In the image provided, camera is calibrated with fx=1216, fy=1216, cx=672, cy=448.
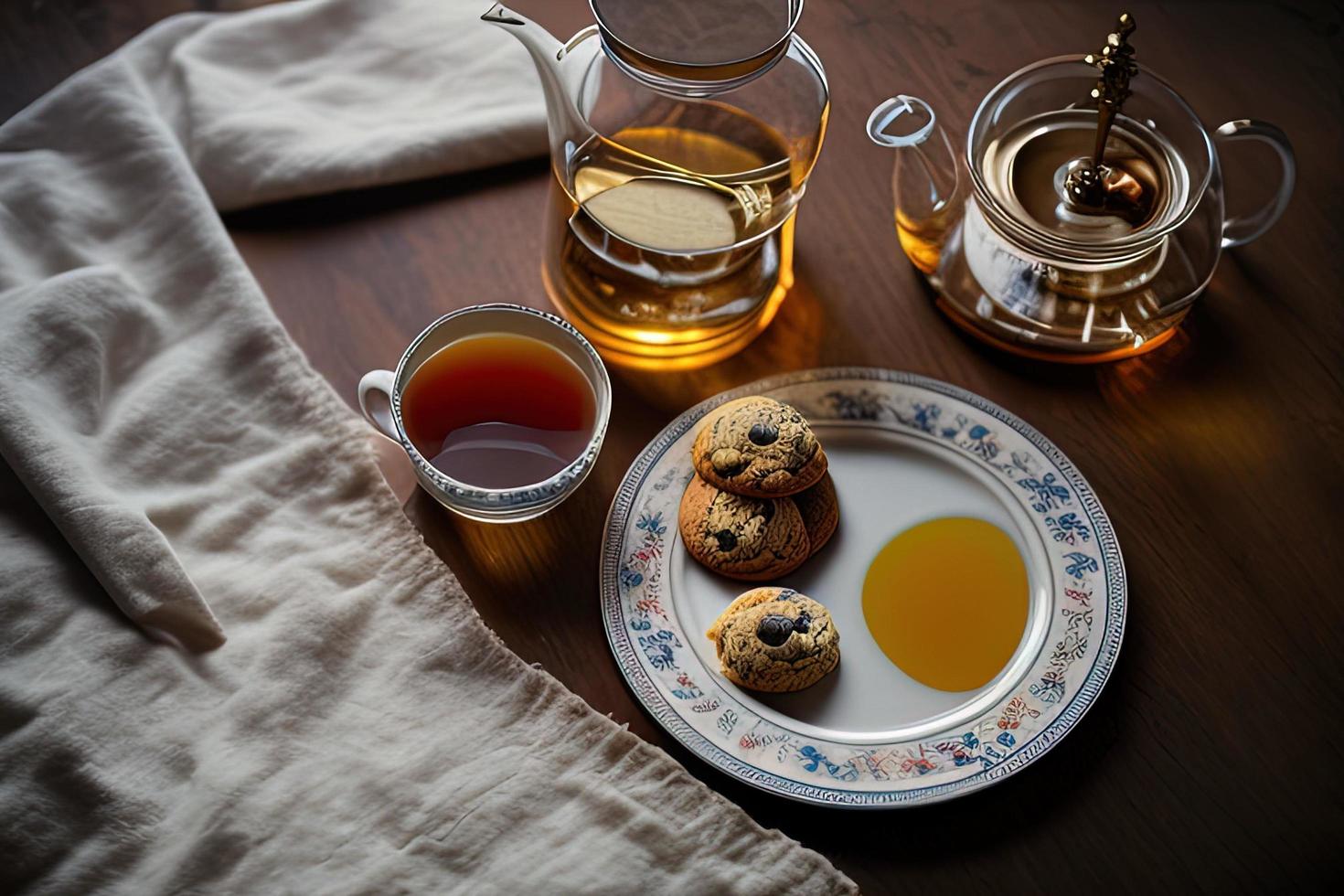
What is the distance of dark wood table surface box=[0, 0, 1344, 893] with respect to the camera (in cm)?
70

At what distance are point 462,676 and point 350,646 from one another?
7 cm

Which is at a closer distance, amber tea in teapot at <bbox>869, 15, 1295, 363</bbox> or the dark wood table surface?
the dark wood table surface

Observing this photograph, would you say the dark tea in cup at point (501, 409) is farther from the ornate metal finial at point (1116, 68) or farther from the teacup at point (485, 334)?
the ornate metal finial at point (1116, 68)

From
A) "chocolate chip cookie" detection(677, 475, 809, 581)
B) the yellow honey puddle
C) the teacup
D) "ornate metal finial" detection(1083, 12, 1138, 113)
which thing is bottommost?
the yellow honey puddle

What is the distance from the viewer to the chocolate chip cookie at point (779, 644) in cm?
70

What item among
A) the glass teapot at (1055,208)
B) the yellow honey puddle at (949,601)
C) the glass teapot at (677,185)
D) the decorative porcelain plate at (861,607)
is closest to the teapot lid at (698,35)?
the glass teapot at (677,185)

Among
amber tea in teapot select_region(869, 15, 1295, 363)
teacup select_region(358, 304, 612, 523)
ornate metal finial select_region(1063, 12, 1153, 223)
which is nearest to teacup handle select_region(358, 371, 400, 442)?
teacup select_region(358, 304, 612, 523)

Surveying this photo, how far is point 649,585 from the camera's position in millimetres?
750

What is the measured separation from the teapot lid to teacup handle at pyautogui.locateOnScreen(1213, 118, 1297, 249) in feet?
1.09

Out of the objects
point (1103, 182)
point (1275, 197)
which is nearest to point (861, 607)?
point (1103, 182)

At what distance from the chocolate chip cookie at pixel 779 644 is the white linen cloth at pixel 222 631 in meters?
0.07

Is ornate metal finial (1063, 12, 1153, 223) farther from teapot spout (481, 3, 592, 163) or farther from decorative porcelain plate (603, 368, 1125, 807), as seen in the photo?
teapot spout (481, 3, 592, 163)

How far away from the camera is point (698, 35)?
2.48 ft

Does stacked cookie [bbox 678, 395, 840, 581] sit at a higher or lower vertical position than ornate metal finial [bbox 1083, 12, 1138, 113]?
lower
